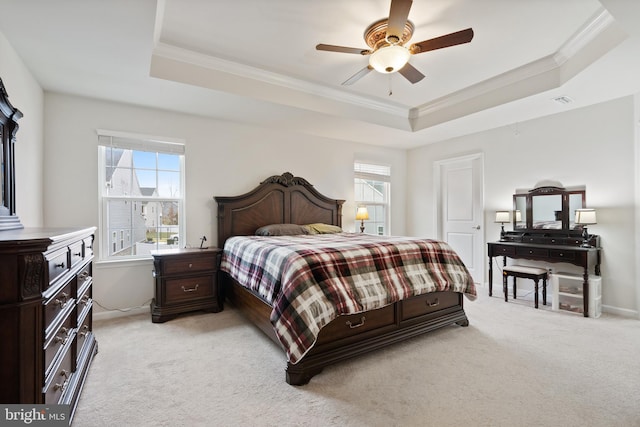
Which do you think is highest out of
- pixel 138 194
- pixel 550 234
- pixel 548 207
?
pixel 138 194

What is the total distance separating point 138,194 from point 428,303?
11.5 feet

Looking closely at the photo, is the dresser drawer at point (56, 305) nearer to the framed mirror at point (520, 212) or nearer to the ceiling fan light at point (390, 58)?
the ceiling fan light at point (390, 58)

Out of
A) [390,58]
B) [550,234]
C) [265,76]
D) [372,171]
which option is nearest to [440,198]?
[372,171]

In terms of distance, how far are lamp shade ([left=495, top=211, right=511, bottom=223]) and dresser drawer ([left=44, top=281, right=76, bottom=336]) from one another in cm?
490

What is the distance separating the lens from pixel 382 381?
2.07m

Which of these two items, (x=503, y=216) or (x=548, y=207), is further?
(x=503, y=216)

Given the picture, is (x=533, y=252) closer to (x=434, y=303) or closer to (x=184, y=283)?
(x=434, y=303)

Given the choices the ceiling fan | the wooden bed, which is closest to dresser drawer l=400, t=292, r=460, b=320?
the wooden bed

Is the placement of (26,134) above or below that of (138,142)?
below

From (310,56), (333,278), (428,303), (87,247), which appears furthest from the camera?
(310,56)

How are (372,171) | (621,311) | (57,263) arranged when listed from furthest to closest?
(372,171) < (621,311) < (57,263)

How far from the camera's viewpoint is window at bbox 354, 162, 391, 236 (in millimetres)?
5547

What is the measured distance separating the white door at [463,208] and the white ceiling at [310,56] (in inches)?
40.8

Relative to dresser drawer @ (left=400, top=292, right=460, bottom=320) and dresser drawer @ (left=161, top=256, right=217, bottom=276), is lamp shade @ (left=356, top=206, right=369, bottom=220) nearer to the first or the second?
dresser drawer @ (left=400, top=292, right=460, bottom=320)
